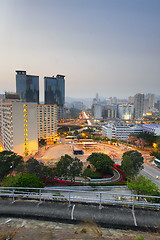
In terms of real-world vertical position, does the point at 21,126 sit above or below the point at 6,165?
above

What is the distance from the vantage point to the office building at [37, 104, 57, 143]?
3020 cm

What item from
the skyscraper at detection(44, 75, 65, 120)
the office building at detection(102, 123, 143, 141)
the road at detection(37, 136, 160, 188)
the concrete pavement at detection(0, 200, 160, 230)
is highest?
the skyscraper at detection(44, 75, 65, 120)

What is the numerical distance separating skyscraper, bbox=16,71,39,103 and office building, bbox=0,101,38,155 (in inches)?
2153

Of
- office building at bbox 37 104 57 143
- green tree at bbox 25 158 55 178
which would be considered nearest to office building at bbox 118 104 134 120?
office building at bbox 37 104 57 143

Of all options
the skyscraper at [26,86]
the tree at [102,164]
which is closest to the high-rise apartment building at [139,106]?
the skyscraper at [26,86]

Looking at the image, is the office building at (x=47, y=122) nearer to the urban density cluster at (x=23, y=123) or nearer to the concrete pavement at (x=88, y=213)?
the urban density cluster at (x=23, y=123)

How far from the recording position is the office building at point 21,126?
60.7 ft

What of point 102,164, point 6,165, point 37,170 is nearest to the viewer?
point 37,170

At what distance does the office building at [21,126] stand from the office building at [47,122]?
9869 millimetres

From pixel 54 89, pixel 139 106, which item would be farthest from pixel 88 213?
pixel 139 106

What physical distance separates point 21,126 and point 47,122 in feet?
39.0

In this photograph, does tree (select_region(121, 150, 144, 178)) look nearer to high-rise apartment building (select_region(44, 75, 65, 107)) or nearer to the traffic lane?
the traffic lane

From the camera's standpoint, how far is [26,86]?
235 ft

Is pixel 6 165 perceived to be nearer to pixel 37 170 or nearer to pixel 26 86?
pixel 37 170
